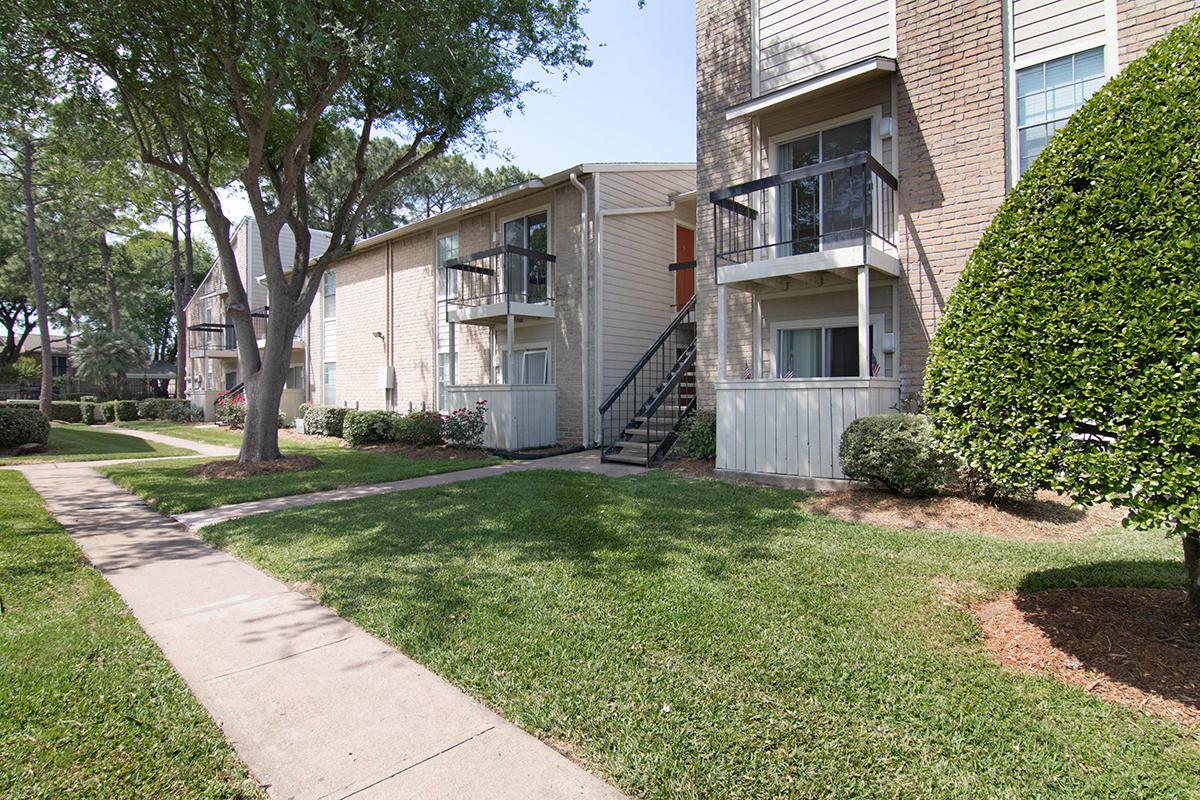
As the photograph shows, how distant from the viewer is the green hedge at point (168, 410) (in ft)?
93.2

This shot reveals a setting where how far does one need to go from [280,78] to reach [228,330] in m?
21.8

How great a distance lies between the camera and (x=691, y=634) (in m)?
3.52

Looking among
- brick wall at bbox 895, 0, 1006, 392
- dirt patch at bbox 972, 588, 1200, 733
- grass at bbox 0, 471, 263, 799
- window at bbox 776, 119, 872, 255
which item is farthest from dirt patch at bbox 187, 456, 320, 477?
dirt patch at bbox 972, 588, 1200, 733

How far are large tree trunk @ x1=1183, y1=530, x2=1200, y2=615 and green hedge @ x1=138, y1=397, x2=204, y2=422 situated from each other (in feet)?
107

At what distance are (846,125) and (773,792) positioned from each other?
31.5 feet

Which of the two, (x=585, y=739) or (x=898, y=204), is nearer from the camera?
(x=585, y=739)

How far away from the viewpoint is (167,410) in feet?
94.2

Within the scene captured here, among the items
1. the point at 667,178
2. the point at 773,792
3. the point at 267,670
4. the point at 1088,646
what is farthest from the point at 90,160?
the point at 1088,646

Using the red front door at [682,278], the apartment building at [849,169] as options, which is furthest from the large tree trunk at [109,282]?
the apartment building at [849,169]

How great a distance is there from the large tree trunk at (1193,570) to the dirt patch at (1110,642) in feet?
0.30

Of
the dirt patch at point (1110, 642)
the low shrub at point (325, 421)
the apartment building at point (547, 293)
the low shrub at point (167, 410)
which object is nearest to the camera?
the dirt patch at point (1110, 642)

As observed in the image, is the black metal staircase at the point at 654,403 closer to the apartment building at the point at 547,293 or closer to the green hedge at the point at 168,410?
the apartment building at the point at 547,293

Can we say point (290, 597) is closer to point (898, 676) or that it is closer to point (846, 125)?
point (898, 676)

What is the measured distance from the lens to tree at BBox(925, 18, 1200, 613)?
2639 mm
